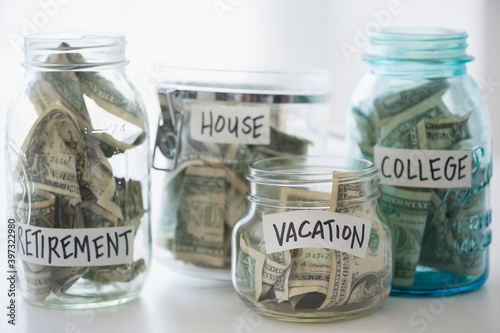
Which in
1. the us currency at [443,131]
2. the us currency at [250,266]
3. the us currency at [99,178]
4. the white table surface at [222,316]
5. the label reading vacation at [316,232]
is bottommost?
the white table surface at [222,316]

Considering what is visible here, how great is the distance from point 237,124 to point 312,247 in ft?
0.64

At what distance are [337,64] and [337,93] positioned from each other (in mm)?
72

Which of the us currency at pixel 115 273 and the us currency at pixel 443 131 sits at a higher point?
the us currency at pixel 443 131

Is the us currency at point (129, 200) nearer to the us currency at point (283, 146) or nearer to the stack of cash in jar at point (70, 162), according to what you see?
the stack of cash in jar at point (70, 162)

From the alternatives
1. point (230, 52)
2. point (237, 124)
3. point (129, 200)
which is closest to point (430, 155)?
point (237, 124)

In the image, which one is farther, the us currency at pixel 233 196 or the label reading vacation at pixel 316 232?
the us currency at pixel 233 196

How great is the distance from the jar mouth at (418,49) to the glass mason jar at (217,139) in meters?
0.09

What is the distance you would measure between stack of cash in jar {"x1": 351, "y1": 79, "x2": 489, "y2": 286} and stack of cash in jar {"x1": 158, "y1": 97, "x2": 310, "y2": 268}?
12cm

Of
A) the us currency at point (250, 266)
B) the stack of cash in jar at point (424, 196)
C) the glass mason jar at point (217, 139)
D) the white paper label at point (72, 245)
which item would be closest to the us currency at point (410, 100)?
the stack of cash in jar at point (424, 196)

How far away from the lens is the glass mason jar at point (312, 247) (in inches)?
28.0

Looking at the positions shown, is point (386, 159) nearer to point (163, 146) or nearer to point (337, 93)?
point (163, 146)

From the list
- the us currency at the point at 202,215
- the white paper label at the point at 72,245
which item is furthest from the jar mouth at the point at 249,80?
the white paper label at the point at 72,245

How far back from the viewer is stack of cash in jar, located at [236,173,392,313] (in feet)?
2.32

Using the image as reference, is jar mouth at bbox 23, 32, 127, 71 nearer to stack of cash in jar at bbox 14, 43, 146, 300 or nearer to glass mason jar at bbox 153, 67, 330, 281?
stack of cash in jar at bbox 14, 43, 146, 300
